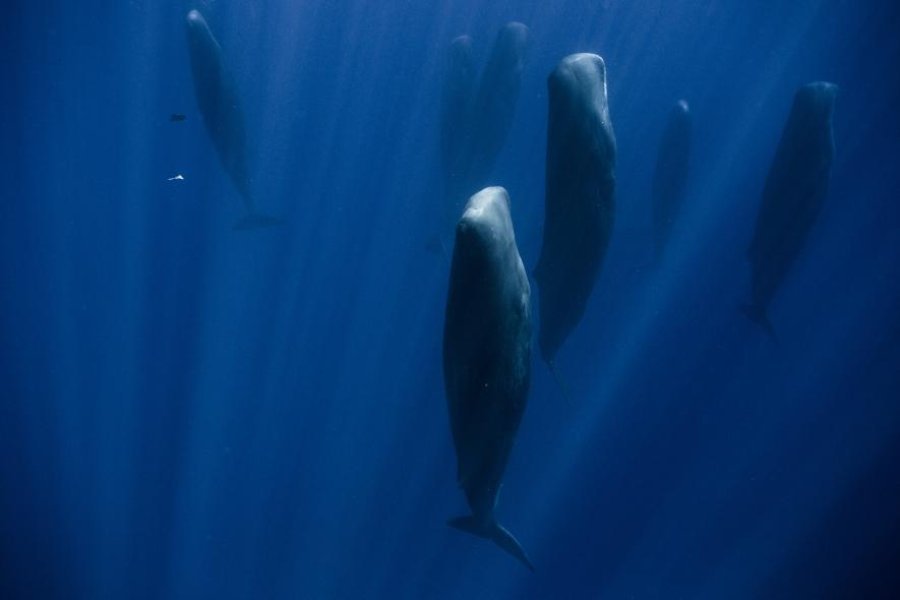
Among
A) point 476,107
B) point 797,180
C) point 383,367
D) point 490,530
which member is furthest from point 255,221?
point 797,180

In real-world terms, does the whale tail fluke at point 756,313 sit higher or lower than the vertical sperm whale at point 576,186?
lower

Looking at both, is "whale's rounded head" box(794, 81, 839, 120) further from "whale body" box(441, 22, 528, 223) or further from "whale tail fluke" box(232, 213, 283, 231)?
"whale tail fluke" box(232, 213, 283, 231)

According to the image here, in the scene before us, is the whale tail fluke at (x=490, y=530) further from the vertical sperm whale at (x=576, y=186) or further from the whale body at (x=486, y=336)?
the vertical sperm whale at (x=576, y=186)

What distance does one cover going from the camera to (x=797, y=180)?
503 centimetres

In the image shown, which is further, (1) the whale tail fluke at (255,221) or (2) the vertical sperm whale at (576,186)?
(1) the whale tail fluke at (255,221)

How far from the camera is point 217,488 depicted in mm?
11391

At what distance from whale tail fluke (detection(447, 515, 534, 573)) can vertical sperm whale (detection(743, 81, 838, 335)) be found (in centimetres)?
356

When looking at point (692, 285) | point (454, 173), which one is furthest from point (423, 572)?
point (692, 285)

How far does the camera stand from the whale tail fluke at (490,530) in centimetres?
411

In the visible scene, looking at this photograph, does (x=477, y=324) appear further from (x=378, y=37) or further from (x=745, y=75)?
(x=745, y=75)

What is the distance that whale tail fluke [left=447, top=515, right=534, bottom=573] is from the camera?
4.11m

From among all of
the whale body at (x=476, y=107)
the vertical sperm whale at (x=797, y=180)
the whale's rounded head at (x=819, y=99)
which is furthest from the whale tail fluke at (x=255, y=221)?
the whale's rounded head at (x=819, y=99)

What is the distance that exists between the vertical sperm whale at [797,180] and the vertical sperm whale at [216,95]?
5.51m

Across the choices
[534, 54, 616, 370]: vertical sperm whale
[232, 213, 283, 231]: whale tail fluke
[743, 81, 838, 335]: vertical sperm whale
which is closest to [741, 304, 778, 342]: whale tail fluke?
[743, 81, 838, 335]: vertical sperm whale
